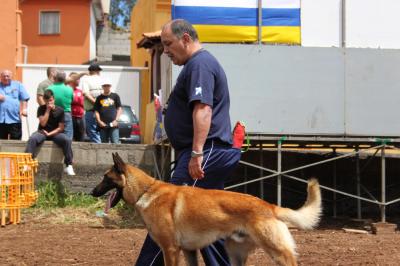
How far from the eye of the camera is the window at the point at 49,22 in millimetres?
34106

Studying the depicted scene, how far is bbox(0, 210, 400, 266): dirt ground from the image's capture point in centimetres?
831

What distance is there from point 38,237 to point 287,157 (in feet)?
16.9

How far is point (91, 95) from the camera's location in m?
14.0

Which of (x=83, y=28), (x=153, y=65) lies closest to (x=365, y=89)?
(x=153, y=65)

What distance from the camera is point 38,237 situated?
987cm

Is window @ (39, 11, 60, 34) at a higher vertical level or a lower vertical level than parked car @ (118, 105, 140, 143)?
higher

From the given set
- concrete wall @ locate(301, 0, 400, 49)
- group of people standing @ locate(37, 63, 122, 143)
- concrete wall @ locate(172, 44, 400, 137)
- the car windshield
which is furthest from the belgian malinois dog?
the car windshield

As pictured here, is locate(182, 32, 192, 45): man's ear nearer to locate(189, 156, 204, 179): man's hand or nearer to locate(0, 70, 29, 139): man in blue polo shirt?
locate(189, 156, 204, 179): man's hand

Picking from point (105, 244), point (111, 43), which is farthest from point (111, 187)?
point (111, 43)

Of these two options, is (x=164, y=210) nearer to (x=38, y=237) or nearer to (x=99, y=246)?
(x=99, y=246)

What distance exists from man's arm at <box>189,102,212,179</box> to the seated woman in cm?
681

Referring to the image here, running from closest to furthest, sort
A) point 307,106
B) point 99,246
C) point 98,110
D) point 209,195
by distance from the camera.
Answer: point 209,195
point 99,246
point 307,106
point 98,110

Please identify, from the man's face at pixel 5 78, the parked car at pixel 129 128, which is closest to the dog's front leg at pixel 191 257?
the man's face at pixel 5 78

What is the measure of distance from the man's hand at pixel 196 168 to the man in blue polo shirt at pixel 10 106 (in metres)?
7.81
